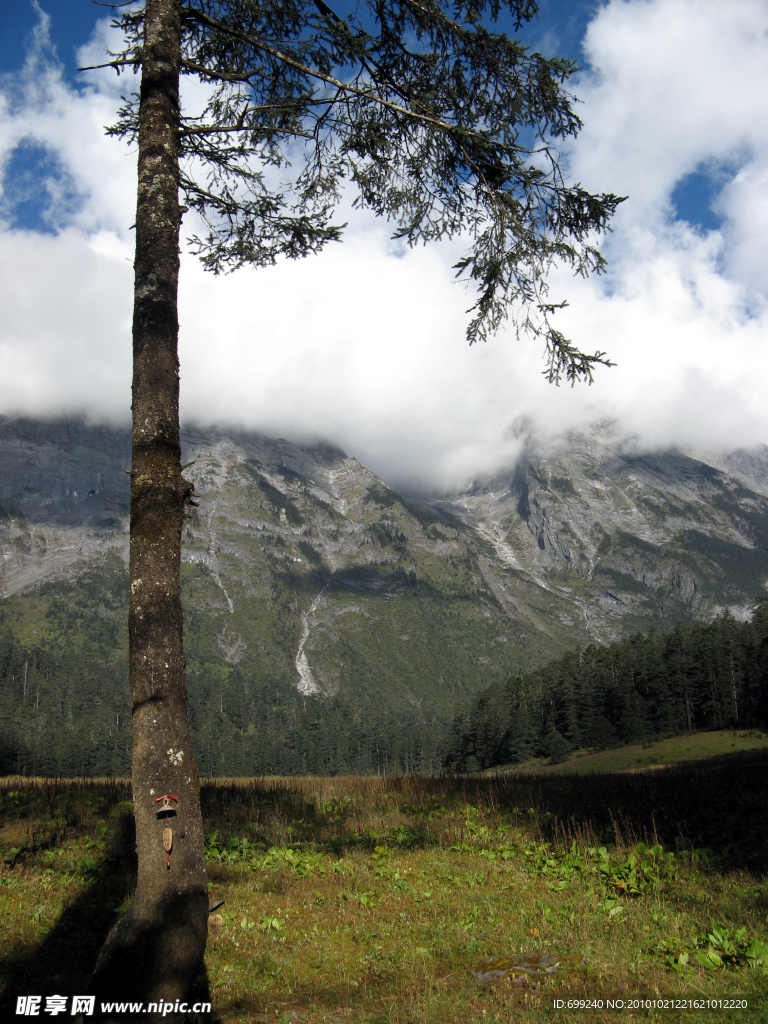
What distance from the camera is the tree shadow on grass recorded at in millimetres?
4949

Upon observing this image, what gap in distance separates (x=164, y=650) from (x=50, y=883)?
4.83 metres

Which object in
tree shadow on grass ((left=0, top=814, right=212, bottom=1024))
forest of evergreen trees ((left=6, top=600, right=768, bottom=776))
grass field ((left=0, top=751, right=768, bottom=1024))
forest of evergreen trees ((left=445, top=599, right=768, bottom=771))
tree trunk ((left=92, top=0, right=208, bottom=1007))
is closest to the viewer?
tree trunk ((left=92, top=0, right=208, bottom=1007))

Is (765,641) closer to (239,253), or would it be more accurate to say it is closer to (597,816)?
(597,816)

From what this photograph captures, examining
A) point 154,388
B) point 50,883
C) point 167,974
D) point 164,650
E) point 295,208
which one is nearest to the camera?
point 167,974

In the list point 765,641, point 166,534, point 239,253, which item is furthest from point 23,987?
point 765,641

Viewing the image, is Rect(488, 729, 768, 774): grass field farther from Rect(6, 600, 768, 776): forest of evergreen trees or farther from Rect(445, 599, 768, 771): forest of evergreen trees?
Rect(6, 600, 768, 776): forest of evergreen trees

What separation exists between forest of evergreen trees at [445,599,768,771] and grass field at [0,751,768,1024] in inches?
3075

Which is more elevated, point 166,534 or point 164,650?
point 166,534

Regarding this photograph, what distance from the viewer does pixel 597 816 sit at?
36.5 feet

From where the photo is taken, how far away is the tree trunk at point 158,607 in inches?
166

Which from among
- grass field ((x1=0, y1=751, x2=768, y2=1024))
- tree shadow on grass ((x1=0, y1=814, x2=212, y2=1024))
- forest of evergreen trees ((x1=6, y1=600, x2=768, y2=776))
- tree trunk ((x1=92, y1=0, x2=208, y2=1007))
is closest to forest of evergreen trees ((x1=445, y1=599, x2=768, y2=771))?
forest of evergreen trees ((x1=6, y1=600, x2=768, y2=776))

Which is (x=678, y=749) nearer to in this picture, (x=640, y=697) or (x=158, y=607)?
(x=640, y=697)

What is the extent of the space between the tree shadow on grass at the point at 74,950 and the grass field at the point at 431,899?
25mm

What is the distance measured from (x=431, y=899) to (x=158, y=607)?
531 cm
